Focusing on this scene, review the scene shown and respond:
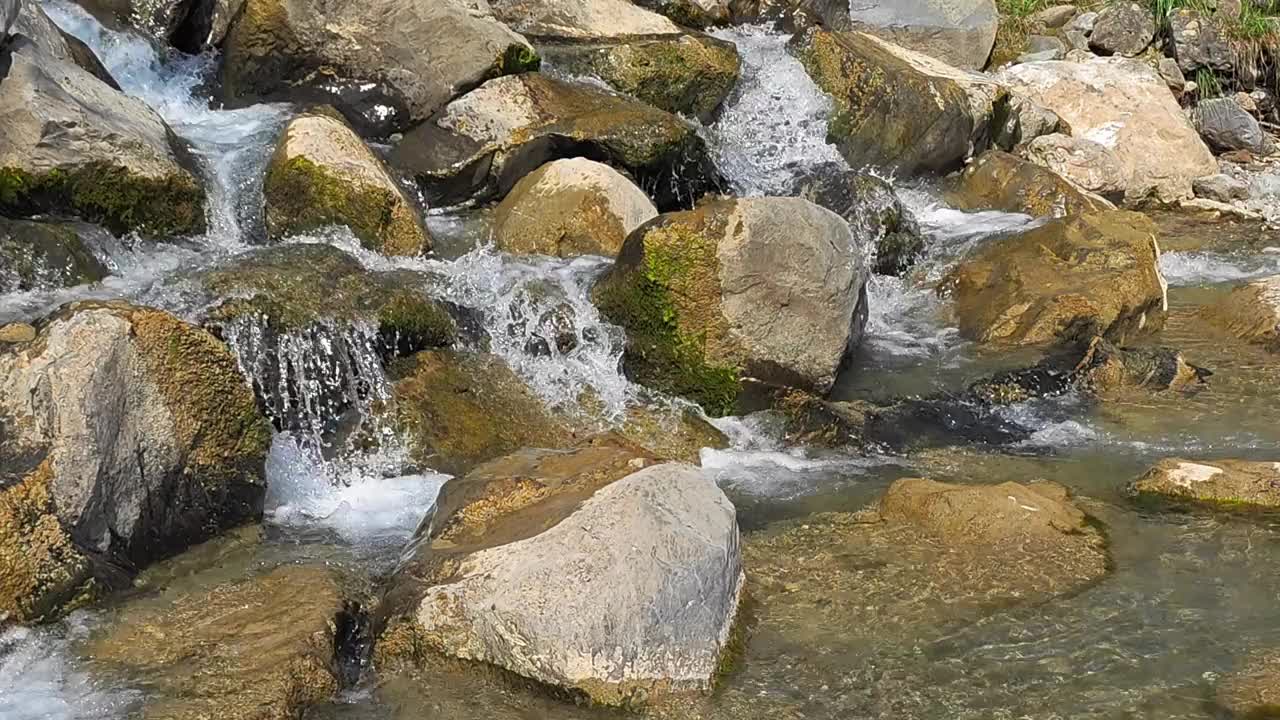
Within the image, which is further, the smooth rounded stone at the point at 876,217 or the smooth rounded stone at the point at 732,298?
the smooth rounded stone at the point at 876,217

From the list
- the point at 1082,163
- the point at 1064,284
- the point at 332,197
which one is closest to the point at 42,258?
the point at 332,197

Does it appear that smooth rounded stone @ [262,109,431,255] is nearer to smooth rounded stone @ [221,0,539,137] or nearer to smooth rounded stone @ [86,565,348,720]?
smooth rounded stone @ [221,0,539,137]

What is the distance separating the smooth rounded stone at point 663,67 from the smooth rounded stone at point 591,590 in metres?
6.75

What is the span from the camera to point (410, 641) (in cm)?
457

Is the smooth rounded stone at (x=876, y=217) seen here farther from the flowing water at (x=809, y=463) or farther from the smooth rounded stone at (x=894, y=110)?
the smooth rounded stone at (x=894, y=110)

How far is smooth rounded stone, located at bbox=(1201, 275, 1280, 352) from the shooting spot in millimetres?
8453

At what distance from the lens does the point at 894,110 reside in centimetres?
1173

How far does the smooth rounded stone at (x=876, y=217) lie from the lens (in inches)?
384

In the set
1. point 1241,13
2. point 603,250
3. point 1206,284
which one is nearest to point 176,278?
point 603,250

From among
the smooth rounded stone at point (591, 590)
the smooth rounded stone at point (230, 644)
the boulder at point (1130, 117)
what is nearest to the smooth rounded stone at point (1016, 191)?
the boulder at point (1130, 117)

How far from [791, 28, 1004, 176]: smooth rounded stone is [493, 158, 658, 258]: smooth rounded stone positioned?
3.59 meters

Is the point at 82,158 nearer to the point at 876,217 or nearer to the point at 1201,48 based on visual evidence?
the point at 876,217

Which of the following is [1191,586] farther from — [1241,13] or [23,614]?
[1241,13]

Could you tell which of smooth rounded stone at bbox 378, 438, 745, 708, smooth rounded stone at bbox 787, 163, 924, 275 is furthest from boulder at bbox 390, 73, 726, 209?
smooth rounded stone at bbox 378, 438, 745, 708
